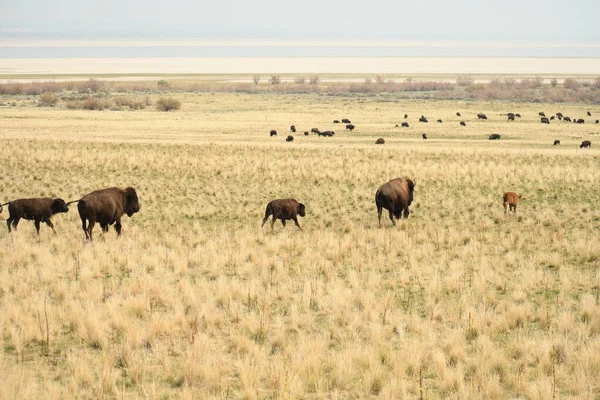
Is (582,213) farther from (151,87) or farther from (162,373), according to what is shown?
(151,87)

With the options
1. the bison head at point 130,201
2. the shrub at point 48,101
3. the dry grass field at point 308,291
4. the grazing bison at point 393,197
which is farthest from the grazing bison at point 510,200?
the shrub at point 48,101

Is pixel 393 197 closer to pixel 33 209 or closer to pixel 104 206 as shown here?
pixel 104 206

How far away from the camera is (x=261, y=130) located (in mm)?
63125

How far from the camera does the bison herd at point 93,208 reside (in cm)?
1634

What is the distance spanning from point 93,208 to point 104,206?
319 millimetres

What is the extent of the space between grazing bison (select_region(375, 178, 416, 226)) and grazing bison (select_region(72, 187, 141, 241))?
693cm

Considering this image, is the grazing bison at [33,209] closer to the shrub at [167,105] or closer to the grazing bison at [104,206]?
the grazing bison at [104,206]

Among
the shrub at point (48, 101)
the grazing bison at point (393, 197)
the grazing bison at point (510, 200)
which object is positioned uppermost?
the shrub at point (48, 101)

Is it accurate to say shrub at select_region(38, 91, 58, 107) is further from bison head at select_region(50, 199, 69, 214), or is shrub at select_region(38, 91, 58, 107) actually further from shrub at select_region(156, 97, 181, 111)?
bison head at select_region(50, 199, 69, 214)

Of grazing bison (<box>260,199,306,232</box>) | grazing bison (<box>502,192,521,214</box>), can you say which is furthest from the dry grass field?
grazing bison (<box>260,199,306,232</box>)

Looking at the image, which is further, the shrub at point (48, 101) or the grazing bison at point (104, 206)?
the shrub at point (48, 101)

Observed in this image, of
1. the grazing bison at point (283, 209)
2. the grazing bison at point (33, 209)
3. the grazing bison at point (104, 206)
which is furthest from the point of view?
the grazing bison at point (283, 209)

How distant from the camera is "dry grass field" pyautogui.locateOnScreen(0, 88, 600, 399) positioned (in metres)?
8.01

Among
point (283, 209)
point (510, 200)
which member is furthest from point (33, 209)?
point (510, 200)
